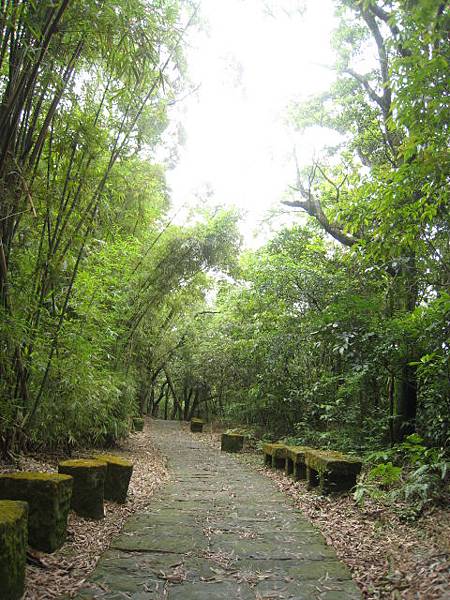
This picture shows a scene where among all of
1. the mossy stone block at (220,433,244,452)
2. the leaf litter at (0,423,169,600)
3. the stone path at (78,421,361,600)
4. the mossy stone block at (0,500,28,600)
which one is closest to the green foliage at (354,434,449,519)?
the stone path at (78,421,361,600)

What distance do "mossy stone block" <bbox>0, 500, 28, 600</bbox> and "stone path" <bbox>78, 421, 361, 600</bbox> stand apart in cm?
29

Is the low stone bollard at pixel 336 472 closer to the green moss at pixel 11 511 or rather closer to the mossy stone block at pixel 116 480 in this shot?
the mossy stone block at pixel 116 480

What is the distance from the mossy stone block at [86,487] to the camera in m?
3.01

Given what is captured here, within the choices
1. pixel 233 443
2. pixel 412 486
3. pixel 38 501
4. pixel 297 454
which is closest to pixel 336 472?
pixel 412 486

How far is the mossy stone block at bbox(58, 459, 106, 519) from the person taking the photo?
3006mm

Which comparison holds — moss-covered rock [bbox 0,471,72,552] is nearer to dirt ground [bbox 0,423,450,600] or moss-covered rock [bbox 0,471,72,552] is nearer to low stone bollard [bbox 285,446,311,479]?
dirt ground [bbox 0,423,450,600]

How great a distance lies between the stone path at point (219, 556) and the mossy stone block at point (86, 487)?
0.95ft

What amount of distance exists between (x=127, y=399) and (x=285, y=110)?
578 cm

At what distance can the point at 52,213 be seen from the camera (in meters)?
3.63

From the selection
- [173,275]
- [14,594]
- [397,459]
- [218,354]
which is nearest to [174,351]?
[218,354]

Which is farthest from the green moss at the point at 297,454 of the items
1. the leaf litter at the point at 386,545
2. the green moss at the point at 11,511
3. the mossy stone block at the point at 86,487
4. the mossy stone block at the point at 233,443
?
the green moss at the point at 11,511

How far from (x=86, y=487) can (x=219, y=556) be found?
107 cm

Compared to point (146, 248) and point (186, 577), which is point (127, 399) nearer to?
point (146, 248)

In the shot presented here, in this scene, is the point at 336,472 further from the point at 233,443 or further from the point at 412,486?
the point at 233,443
